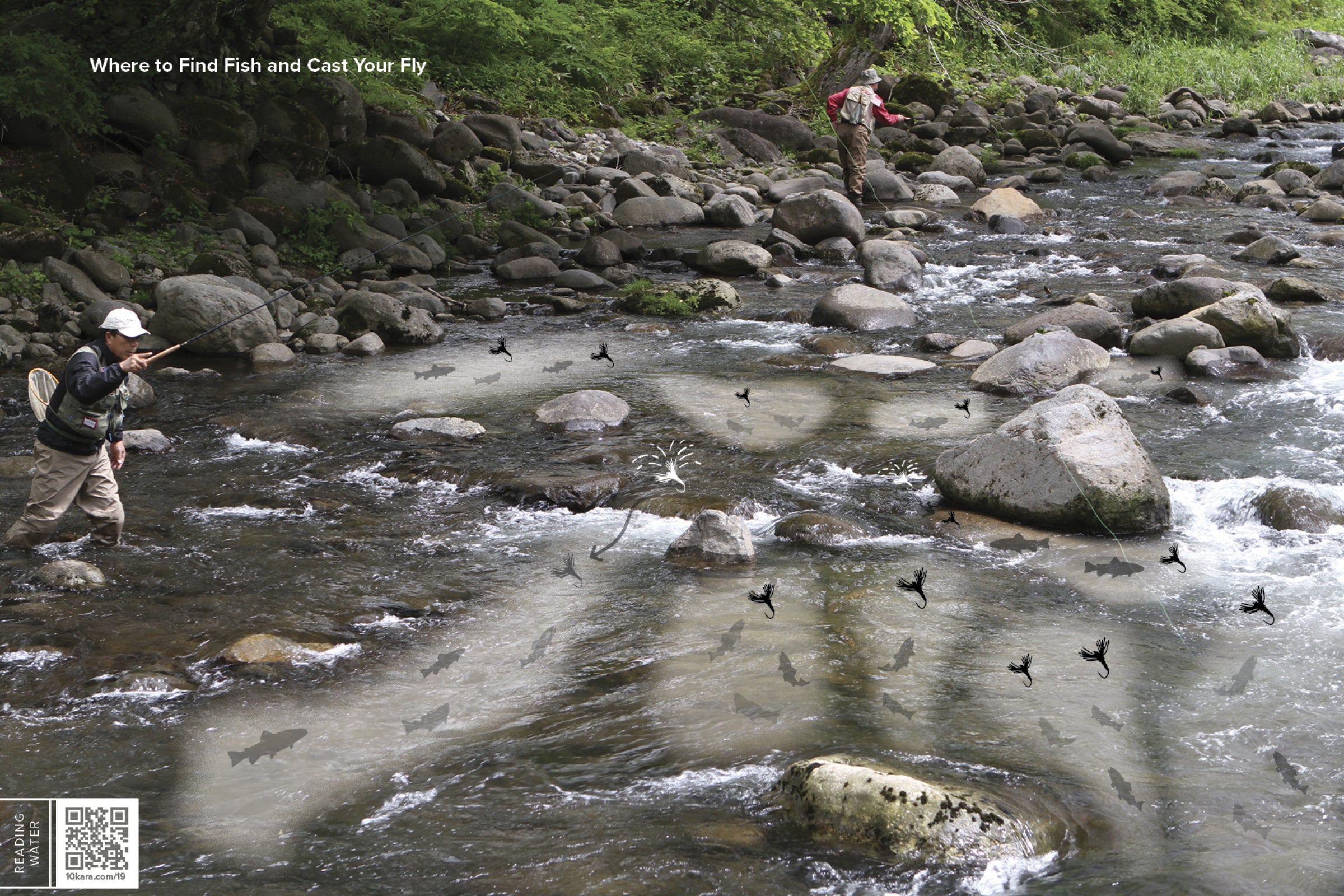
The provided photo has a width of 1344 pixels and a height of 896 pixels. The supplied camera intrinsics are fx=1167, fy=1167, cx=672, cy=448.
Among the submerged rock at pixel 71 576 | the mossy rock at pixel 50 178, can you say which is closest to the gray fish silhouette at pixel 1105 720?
the submerged rock at pixel 71 576

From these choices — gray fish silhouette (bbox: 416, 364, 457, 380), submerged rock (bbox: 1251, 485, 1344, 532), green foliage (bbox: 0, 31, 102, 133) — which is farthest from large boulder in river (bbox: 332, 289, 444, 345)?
submerged rock (bbox: 1251, 485, 1344, 532)

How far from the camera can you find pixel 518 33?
1584 cm

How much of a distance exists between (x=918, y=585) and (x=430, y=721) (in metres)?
2.37

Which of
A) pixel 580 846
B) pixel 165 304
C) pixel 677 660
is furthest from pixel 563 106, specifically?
pixel 580 846

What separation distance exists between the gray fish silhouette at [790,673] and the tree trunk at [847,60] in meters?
18.0

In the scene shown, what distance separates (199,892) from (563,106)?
17667 millimetres

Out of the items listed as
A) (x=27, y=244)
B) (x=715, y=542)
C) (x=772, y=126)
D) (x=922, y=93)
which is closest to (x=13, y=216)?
(x=27, y=244)

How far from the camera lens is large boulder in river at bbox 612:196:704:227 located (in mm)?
15445

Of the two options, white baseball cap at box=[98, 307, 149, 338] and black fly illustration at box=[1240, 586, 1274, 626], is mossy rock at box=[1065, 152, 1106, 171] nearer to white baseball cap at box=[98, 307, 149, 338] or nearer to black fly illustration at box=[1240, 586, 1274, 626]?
black fly illustration at box=[1240, 586, 1274, 626]

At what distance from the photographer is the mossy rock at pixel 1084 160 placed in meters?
19.5

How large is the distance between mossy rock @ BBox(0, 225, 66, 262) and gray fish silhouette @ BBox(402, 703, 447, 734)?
8406 mm

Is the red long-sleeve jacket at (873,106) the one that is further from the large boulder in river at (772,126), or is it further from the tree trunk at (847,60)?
the tree trunk at (847,60)

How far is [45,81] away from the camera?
11.6 m

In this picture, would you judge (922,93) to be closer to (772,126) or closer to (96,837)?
(772,126)
